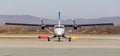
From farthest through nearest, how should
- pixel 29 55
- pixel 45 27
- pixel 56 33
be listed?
pixel 45 27
pixel 56 33
pixel 29 55

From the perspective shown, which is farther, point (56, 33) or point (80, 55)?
point (56, 33)

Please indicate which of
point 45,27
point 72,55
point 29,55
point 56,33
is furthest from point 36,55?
point 45,27

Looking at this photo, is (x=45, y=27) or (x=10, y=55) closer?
(x=10, y=55)

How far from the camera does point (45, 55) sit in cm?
2164

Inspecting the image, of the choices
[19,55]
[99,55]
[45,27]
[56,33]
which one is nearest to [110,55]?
[99,55]

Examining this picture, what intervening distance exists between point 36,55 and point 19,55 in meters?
1.04

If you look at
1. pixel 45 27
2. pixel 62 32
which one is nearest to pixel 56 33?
pixel 62 32

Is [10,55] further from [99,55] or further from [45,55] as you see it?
[99,55]

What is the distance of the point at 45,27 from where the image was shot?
219ft

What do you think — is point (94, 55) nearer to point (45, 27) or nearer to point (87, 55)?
point (87, 55)

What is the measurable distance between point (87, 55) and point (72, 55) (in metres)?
0.97

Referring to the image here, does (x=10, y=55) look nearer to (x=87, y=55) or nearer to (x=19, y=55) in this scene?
(x=19, y=55)

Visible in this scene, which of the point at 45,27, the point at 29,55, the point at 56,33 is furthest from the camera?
the point at 45,27

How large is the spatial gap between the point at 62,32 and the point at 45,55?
34928mm
